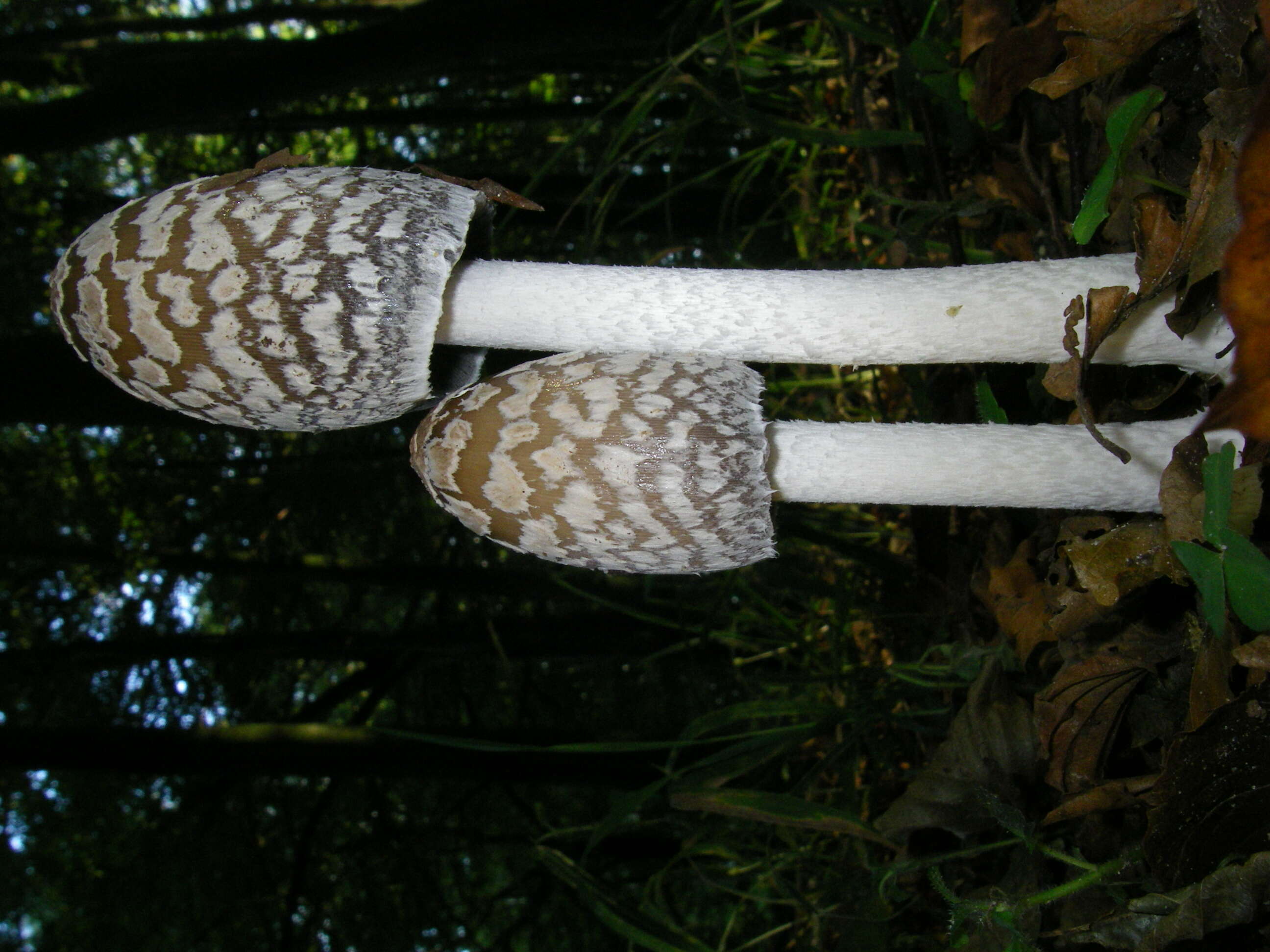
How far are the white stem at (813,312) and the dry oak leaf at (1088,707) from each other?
1.77 ft

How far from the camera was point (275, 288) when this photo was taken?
1247 mm

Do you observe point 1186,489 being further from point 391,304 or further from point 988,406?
point 391,304

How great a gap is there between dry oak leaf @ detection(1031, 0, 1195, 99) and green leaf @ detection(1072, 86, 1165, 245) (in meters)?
0.09

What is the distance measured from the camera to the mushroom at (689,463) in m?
1.24

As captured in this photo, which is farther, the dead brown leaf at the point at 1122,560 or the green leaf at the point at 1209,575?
the dead brown leaf at the point at 1122,560

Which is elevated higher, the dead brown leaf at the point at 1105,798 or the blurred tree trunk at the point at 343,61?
the blurred tree trunk at the point at 343,61

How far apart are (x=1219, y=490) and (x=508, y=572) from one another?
403 centimetres

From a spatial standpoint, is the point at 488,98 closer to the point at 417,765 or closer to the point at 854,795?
the point at 417,765

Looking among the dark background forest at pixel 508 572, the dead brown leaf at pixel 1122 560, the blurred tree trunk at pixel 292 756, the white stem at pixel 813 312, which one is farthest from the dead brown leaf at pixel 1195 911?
the blurred tree trunk at pixel 292 756

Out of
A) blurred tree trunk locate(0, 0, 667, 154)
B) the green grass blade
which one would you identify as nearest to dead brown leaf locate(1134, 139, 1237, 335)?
the green grass blade

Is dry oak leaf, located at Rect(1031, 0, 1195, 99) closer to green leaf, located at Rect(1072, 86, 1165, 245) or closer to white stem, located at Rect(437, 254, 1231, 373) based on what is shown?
green leaf, located at Rect(1072, 86, 1165, 245)

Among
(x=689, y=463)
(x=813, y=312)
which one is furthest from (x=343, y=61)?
(x=689, y=463)

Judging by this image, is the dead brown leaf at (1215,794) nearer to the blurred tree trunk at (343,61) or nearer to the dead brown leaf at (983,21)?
the dead brown leaf at (983,21)

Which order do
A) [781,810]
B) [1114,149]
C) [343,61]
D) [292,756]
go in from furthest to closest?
1. [292,756]
2. [343,61]
3. [781,810]
4. [1114,149]
